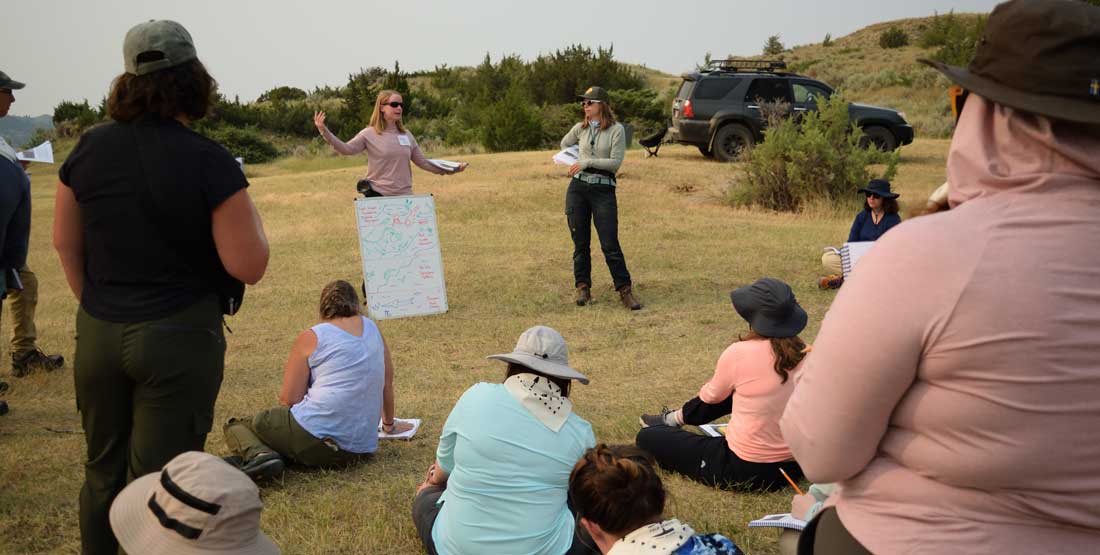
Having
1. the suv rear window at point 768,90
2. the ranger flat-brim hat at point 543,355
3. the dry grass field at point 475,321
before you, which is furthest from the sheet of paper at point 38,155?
the suv rear window at point 768,90

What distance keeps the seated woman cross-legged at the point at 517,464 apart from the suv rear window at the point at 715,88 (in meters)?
16.9

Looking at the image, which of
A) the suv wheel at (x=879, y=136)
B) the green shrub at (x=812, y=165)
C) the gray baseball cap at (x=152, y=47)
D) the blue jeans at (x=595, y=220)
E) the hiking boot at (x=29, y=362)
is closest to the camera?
the gray baseball cap at (x=152, y=47)

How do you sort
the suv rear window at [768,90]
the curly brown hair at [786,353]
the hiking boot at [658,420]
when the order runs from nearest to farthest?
the curly brown hair at [786,353], the hiking boot at [658,420], the suv rear window at [768,90]

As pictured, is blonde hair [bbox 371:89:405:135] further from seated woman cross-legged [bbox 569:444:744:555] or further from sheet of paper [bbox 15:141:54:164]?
seated woman cross-legged [bbox 569:444:744:555]

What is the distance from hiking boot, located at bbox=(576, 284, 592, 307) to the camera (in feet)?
29.6

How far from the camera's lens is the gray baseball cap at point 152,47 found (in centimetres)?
270

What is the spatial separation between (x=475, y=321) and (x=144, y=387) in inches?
229

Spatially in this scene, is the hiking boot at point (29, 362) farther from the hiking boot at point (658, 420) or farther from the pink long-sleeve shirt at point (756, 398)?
the pink long-sleeve shirt at point (756, 398)

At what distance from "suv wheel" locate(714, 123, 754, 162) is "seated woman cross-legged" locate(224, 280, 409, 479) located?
49.8 feet

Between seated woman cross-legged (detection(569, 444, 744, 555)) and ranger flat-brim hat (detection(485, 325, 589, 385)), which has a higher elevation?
ranger flat-brim hat (detection(485, 325, 589, 385))

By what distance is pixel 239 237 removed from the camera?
111 inches

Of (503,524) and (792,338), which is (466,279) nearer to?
(792,338)

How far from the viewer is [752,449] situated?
4.38m

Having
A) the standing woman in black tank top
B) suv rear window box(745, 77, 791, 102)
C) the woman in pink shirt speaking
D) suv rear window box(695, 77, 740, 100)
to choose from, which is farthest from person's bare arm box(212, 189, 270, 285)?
suv rear window box(745, 77, 791, 102)
